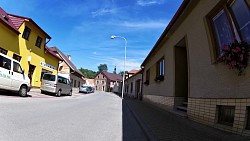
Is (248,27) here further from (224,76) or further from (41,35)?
(41,35)

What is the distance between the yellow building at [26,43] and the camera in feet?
54.5

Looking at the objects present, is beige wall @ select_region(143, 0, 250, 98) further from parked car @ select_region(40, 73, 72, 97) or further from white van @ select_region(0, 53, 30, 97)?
parked car @ select_region(40, 73, 72, 97)

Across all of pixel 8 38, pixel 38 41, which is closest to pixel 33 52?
pixel 38 41

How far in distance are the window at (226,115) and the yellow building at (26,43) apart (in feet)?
48.7

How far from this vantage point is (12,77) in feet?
40.7

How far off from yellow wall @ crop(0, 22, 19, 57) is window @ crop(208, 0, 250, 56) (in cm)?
1417

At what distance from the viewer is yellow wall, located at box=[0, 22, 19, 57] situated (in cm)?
1584

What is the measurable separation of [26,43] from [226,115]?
18.0 metres

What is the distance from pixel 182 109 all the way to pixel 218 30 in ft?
14.2

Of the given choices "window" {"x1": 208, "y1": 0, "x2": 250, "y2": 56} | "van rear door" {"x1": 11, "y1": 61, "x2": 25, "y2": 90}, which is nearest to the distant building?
"van rear door" {"x1": 11, "y1": 61, "x2": 25, "y2": 90}

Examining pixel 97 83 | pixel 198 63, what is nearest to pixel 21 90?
pixel 198 63

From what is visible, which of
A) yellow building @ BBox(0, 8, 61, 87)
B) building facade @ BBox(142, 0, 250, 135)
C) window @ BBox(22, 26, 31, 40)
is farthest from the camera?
window @ BBox(22, 26, 31, 40)

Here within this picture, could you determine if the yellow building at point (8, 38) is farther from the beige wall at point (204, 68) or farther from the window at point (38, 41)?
the beige wall at point (204, 68)

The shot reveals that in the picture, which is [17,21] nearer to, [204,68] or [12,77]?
[12,77]
